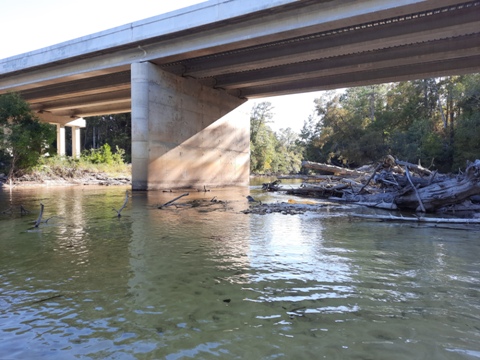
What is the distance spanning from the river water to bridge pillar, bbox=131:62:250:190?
40.0ft

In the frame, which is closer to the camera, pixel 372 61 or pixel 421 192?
pixel 421 192

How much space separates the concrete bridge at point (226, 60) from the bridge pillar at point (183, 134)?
6 centimetres

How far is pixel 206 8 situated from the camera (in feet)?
49.8

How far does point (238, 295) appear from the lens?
10.8ft

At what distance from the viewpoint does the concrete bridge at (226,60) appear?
13852 mm

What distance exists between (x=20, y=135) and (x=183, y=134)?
923 cm

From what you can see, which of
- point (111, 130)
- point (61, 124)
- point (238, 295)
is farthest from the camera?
point (111, 130)

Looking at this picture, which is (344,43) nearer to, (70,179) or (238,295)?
(238,295)

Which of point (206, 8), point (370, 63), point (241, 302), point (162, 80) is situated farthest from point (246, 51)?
point (241, 302)

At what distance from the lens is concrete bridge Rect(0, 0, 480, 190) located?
13.9 metres

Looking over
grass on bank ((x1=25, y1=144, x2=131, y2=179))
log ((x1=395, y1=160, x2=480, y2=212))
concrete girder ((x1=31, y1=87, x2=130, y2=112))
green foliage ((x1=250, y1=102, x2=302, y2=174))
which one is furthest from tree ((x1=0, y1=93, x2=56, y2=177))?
green foliage ((x1=250, y1=102, x2=302, y2=174))

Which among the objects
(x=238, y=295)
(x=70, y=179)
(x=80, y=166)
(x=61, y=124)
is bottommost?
(x=238, y=295)

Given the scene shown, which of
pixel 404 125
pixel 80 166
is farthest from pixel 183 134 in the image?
pixel 404 125

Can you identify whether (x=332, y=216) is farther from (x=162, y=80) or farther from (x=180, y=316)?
(x=162, y=80)
